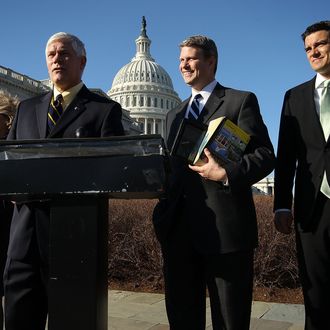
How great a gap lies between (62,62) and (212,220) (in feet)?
3.92

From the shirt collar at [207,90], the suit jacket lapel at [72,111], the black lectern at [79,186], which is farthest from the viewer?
the shirt collar at [207,90]

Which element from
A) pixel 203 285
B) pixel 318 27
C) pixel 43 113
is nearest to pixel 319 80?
pixel 318 27

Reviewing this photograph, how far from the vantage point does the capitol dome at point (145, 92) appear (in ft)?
328

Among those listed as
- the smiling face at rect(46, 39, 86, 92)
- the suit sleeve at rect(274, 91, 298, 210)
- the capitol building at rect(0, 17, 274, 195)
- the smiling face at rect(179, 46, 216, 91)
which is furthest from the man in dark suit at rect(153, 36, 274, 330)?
the capitol building at rect(0, 17, 274, 195)

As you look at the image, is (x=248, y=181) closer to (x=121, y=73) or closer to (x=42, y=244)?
(x=42, y=244)

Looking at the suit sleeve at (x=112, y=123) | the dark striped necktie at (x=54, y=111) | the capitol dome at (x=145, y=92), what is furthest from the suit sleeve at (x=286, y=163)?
the capitol dome at (x=145, y=92)

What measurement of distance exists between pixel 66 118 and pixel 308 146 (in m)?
1.40

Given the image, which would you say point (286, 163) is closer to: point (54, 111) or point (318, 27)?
point (318, 27)

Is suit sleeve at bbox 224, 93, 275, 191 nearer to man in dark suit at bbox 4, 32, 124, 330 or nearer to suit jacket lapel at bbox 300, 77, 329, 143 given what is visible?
suit jacket lapel at bbox 300, 77, 329, 143

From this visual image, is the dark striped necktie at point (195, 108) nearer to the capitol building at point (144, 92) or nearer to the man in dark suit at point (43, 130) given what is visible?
the man in dark suit at point (43, 130)

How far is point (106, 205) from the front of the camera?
1.89 metres

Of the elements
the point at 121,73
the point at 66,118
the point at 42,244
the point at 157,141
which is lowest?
the point at 42,244

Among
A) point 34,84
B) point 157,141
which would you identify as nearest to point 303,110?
point 157,141

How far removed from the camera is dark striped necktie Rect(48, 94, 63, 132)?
7.63 feet
